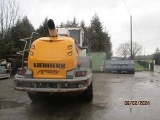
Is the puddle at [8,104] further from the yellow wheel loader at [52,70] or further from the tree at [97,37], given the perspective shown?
the tree at [97,37]

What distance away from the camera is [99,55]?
28.2 metres

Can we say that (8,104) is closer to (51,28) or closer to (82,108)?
(82,108)

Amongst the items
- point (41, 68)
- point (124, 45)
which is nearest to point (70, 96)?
point (41, 68)

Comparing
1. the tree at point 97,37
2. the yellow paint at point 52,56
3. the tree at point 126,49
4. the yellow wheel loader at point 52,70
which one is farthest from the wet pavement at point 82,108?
the tree at point 126,49

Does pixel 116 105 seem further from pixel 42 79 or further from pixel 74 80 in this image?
pixel 42 79

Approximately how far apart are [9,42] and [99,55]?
10.2 meters

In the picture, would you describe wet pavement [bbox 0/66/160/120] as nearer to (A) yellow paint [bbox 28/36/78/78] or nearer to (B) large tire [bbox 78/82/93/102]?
(B) large tire [bbox 78/82/93/102]

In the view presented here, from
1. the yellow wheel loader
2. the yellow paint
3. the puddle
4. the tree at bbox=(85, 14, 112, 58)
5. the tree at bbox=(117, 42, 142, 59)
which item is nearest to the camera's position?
the yellow wheel loader

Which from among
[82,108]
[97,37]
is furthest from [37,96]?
[97,37]

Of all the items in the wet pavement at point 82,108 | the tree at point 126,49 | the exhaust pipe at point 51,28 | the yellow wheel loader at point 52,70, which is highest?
the tree at point 126,49

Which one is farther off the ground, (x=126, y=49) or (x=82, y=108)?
(x=126, y=49)

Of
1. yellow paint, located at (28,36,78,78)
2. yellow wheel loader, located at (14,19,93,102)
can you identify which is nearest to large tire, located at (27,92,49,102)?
yellow wheel loader, located at (14,19,93,102)

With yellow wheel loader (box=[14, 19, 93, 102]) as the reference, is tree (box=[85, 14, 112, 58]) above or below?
above

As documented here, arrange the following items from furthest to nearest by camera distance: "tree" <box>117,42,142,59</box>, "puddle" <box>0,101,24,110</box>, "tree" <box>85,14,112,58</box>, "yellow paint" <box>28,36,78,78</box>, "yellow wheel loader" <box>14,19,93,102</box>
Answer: "tree" <box>117,42,142,59</box> < "tree" <box>85,14,112,58</box> < "puddle" <box>0,101,24,110</box> < "yellow paint" <box>28,36,78,78</box> < "yellow wheel loader" <box>14,19,93,102</box>
